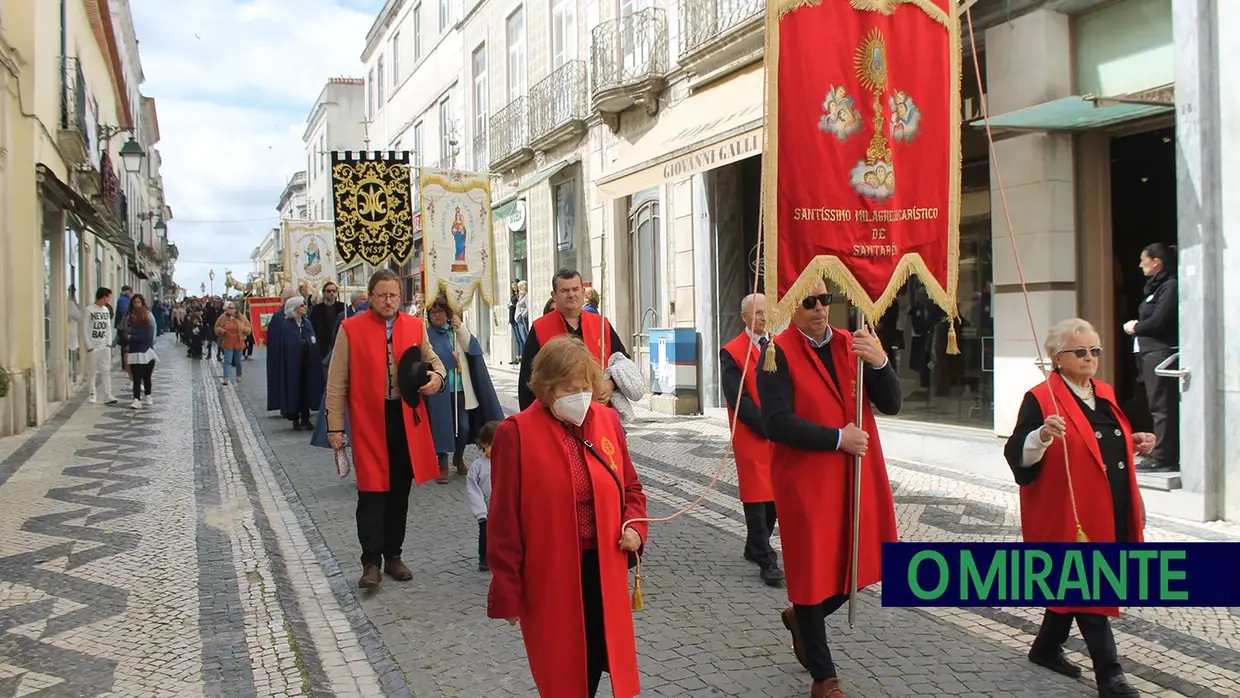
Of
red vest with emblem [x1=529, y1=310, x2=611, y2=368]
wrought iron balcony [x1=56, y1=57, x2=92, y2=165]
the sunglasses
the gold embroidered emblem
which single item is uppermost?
wrought iron balcony [x1=56, y1=57, x2=92, y2=165]

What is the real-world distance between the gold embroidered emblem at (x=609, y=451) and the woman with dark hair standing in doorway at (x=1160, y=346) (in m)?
5.67

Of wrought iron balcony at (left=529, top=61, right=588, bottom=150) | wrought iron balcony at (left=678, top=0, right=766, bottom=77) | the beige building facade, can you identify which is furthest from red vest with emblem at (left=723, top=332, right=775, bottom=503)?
wrought iron balcony at (left=529, top=61, right=588, bottom=150)

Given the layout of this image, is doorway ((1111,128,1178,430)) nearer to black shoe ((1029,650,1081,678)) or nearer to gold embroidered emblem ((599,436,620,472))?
black shoe ((1029,650,1081,678))

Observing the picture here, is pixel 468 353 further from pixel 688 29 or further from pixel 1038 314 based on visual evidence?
pixel 688 29

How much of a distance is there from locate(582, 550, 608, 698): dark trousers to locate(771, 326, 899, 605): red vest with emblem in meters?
0.88

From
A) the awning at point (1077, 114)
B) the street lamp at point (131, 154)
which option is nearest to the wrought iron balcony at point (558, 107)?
the street lamp at point (131, 154)

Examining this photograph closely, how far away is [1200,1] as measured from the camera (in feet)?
22.3

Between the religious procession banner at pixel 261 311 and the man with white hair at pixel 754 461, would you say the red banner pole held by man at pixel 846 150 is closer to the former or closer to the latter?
the man with white hair at pixel 754 461

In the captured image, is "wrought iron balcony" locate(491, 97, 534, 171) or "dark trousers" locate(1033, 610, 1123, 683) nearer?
"dark trousers" locate(1033, 610, 1123, 683)

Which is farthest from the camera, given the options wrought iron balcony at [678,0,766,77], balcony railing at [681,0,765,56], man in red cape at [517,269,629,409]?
balcony railing at [681,0,765,56]

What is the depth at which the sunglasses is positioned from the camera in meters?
3.85

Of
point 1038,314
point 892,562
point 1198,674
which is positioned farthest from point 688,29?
point 892,562

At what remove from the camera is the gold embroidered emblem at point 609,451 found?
3150 millimetres

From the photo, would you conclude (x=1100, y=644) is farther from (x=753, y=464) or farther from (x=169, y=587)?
(x=169, y=587)
